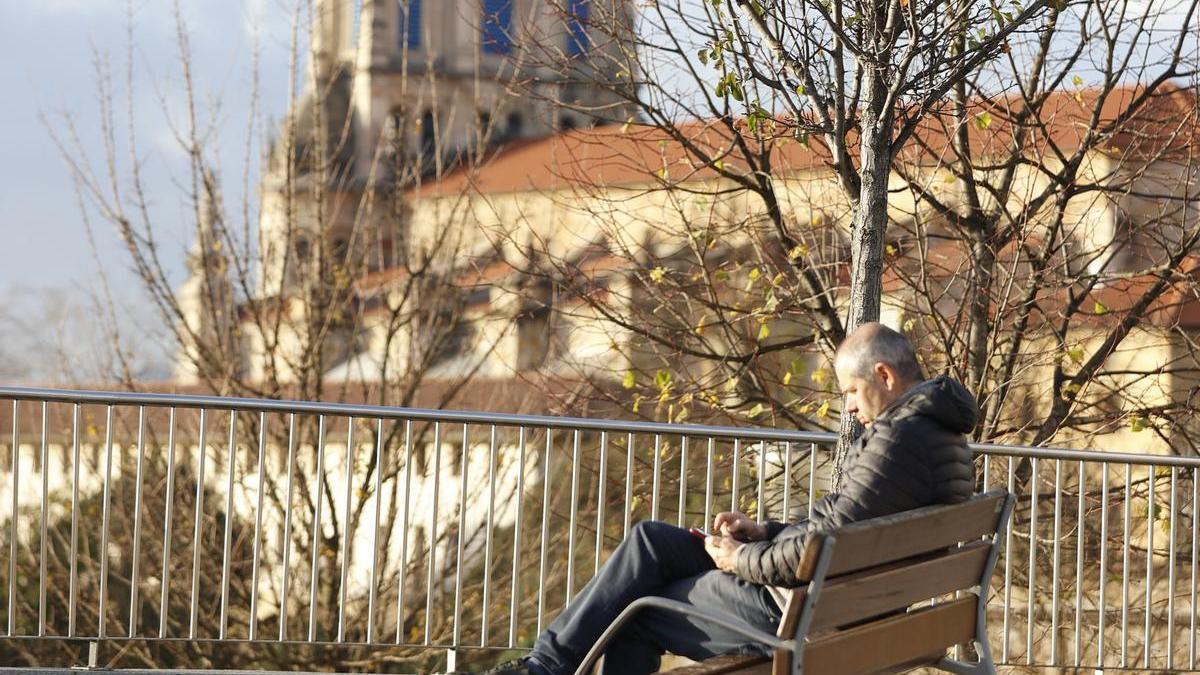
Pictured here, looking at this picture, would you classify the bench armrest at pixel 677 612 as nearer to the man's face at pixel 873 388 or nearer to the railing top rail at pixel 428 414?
the man's face at pixel 873 388

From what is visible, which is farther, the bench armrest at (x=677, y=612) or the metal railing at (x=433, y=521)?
the metal railing at (x=433, y=521)

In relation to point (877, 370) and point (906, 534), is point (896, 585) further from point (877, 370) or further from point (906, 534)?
point (877, 370)

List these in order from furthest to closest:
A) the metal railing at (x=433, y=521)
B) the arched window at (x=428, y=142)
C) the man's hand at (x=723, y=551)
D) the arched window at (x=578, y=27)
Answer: the arched window at (x=428, y=142) → the arched window at (x=578, y=27) → the metal railing at (x=433, y=521) → the man's hand at (x=723, y=551)

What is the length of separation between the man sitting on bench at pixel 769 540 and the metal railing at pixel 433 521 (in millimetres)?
1030

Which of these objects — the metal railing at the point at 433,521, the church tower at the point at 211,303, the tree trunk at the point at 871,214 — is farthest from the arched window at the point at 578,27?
the church tower at the point at 211,303

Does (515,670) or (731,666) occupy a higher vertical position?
(731,666)

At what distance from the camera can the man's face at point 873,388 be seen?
4648mm

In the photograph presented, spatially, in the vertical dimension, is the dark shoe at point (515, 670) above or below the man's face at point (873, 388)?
below

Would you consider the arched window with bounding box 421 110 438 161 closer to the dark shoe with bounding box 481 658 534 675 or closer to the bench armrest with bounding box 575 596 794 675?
the dark shoe with bounding box 481 658 534 675

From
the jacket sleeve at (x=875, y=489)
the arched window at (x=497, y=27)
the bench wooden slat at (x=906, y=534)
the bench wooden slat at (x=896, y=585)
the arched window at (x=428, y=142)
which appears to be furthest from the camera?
the arched window at (x=428, y=142)

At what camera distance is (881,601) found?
14.3ft

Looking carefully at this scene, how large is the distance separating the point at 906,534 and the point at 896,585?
0.60 feet

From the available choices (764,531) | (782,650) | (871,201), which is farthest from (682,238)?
(782,650)

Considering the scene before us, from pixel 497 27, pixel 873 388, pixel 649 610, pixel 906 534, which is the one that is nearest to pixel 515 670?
pixel 649 610
